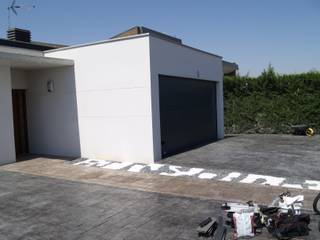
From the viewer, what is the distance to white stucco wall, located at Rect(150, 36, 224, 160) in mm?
10062

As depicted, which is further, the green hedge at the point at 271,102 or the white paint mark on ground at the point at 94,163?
the green hedge at the point at 271,102

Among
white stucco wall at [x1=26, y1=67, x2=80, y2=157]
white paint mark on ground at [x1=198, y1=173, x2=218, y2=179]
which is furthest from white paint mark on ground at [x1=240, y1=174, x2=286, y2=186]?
white stucco wall at [x1=26, y1=67, x2=80, y2=157]

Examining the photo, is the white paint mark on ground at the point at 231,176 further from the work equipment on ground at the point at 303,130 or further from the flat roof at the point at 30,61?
the work equipment on ground at the point at 303,130

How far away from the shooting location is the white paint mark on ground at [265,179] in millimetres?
7712

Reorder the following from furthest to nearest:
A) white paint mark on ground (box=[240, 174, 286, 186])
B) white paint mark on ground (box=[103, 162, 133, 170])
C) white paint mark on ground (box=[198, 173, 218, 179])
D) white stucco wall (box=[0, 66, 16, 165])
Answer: white stucco wall (box=[0, 66, 16, 165])
white paint mark on ground (box=[103, 162, 133, 170])
white paint mark on ground (box=[198, 173, 218, 179])
white paint mark on ground (box=[240, 174, 286, 186])

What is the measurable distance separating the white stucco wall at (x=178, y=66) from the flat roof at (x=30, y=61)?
279 centimetres

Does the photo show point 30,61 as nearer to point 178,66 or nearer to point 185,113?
point 178,66

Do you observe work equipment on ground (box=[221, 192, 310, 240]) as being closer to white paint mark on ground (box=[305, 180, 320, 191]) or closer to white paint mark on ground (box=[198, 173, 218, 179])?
white paint mark on ground (box=[305, 180, 320, 191])

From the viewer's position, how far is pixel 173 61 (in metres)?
11.2

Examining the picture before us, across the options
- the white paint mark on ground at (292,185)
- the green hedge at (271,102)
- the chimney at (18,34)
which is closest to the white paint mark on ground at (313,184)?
the white paint mark on ground at (292,185)

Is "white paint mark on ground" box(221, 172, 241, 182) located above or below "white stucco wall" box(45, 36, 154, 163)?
below

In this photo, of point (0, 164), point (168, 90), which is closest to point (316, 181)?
point (168, 90)

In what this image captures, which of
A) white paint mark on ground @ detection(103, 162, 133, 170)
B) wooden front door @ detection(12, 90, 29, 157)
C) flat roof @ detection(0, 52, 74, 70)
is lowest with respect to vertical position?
white paint mark on ground @ detection(103, 162, 133, 170)

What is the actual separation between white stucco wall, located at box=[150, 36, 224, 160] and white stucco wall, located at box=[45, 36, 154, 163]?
244mm
